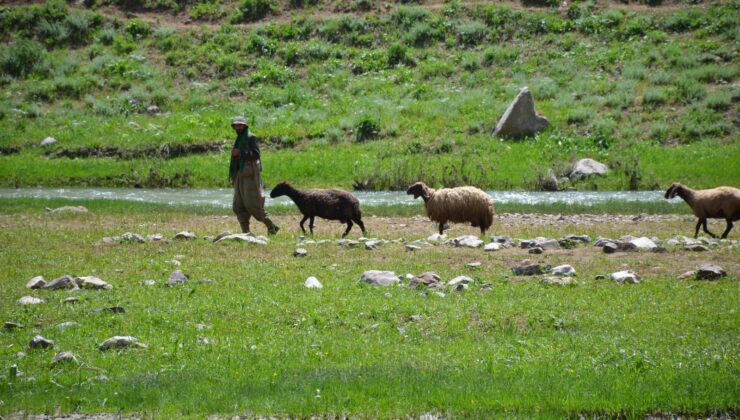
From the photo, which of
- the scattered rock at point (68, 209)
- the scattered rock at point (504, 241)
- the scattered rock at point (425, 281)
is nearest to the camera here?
the scattered rock at point (425, 281)

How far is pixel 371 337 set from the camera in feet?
34.9

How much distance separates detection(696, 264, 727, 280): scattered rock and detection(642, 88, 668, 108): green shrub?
24.9 metres

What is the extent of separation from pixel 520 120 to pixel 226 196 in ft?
39.9

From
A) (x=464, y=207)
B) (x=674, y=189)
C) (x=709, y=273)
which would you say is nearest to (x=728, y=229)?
(x=674, y=189)

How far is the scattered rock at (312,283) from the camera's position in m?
12.9

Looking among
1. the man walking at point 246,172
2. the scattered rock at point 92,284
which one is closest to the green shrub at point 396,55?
the man walking at point 246,172

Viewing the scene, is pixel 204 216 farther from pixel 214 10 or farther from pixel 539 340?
pixel 214 10

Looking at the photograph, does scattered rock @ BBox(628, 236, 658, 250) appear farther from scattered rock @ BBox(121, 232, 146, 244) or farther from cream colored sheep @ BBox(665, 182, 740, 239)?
scattered rock @ BBox(121, 232, 146, 244)

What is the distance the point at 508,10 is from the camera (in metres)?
48.4

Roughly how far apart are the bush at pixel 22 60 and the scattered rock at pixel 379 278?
3671cm

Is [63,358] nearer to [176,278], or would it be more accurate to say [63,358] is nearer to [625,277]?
[176,278]

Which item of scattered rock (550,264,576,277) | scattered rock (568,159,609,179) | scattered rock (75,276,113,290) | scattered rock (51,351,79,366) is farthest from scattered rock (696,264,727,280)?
scattered rock (568,159,609,179)

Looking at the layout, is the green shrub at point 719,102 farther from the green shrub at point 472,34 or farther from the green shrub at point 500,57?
the green shrub at point 472,34

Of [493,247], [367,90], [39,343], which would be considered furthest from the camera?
[367,90]
